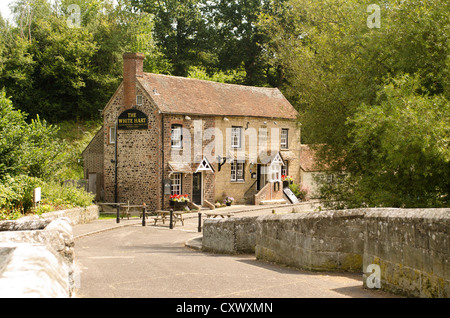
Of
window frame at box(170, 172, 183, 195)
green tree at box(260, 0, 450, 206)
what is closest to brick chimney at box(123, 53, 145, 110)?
window frame at box(170, 172, 183, 195)

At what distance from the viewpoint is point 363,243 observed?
353 inches

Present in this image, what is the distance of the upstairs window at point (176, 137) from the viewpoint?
31.8 m

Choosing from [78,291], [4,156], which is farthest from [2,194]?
[78,291]

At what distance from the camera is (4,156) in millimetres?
19750

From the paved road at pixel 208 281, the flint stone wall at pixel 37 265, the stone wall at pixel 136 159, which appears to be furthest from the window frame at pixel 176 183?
the flint stone wall at pixel 37 265

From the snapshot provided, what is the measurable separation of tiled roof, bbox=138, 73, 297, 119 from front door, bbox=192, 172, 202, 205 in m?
4.27

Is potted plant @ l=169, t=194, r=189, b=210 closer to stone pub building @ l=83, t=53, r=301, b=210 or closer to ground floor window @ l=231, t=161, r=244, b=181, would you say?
stone pub building @ l=83, t=53, r=301, b=210

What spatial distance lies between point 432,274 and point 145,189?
1052 inches

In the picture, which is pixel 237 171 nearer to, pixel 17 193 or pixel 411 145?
pixel 17 193

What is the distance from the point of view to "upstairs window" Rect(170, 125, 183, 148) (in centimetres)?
3178

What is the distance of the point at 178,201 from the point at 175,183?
4.52 feet

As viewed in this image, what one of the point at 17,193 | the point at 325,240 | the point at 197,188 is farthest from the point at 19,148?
the point at 325,240

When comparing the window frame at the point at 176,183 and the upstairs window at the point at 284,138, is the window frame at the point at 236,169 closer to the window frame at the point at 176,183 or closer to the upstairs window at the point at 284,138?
the upstairs window at the point at 284,138
